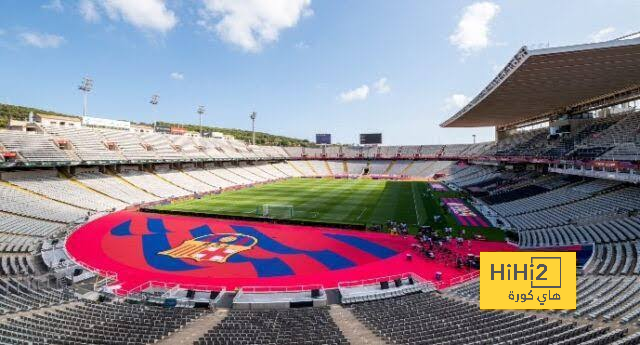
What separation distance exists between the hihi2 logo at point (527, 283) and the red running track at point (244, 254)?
5715 millimetres

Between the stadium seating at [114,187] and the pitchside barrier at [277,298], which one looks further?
the stadium seating at [114,187]

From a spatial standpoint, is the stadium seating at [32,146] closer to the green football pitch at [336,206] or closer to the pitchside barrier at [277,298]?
the green football pitch at [336,206]

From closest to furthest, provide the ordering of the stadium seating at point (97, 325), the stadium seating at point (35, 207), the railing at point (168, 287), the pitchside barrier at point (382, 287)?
the stadium seating at point (97, 325), the pitchside barrier at point (382, 287), the railing at point (168, 287), the stadium seating at point (35, 207)

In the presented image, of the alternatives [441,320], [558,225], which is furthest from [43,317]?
[558,225]

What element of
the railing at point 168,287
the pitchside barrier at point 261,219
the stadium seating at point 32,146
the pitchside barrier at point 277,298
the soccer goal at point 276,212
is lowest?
the railing at point 168,287

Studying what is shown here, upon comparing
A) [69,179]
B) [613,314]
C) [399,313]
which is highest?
[69,179]

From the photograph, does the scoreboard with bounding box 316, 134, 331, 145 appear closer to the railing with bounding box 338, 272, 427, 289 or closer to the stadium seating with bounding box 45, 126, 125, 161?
the stadium seating with bounding box 45, 126, 125, 161

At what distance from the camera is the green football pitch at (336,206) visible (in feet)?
124

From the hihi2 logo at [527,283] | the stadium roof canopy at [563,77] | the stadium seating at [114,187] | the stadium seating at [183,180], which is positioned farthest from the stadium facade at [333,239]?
the hihi2 logo at [527,283]

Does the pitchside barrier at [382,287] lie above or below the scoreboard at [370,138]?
below

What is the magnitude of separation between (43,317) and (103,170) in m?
46.3

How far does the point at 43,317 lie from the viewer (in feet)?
45.0

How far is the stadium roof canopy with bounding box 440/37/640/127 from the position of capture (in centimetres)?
2248

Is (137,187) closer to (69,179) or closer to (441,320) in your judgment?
(69,179)
